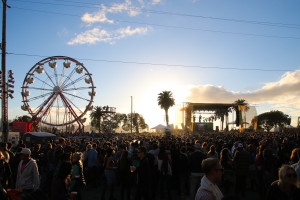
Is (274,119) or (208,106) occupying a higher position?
(208,106)

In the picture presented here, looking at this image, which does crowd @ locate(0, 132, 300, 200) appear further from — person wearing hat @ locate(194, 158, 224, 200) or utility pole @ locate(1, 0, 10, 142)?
utility pole @ locate(1, 0, 10, 142)

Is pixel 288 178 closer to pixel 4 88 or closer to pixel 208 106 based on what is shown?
pixel 4 88

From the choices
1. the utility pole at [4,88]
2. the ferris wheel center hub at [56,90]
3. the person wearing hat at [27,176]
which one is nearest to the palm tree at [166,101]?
the ferris wheel center hub at [56,90]

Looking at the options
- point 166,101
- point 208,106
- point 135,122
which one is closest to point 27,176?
point 208,106

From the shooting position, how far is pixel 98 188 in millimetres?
10367

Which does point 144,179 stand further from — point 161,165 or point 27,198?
point 27,198

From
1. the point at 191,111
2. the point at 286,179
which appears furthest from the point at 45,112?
the point at 286,179

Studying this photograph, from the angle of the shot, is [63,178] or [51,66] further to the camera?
[51,66]

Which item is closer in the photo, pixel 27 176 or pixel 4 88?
pixel 27 176

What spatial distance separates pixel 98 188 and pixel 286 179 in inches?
328

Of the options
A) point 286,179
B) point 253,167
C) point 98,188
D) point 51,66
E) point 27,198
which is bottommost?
point 98,188

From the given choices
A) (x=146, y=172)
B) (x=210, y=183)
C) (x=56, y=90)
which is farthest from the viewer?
(x=56, y=90)

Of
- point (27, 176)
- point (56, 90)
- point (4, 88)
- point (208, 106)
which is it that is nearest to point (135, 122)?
point (208, 106)

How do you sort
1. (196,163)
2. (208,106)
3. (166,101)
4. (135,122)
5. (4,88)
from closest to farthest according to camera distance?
1. (196,163)
2. (4,88)
3. (208,106)
4. (166,101)
5. (135,122)
